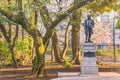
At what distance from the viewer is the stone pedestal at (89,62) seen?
20400 millimetres

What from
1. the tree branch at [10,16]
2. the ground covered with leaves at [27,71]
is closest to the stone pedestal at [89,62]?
the ground covered with leaves at [27,71]

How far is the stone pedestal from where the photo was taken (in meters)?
20.4

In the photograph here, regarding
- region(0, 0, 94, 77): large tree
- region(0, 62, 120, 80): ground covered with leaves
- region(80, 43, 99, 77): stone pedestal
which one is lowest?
region(0, 62, 120, 80): ground covered with leaves

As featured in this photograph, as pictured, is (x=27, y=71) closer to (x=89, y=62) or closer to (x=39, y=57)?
(x=39, y=57)

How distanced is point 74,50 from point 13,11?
341 inches

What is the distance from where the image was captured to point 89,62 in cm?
2059

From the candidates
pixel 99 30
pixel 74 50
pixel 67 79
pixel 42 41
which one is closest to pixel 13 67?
pixel 74 50

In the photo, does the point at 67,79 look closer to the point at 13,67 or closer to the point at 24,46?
the point at 13,67

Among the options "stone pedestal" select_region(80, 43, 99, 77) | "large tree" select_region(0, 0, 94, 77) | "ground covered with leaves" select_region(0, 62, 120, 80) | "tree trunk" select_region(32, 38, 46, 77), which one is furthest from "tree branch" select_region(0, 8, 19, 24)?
"stone pedestal" select_region(80, 43, 99, 77)

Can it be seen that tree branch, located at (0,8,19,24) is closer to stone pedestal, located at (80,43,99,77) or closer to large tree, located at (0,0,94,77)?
large tree, located at (0,0,94,77)

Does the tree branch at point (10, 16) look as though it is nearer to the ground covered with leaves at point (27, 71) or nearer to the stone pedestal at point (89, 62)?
the ground covered with leaves at point (27, 71)

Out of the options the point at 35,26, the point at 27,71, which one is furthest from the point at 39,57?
the point at 27,71

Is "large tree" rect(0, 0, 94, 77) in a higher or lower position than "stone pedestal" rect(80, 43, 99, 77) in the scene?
higher

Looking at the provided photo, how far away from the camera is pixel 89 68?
67.3ft
